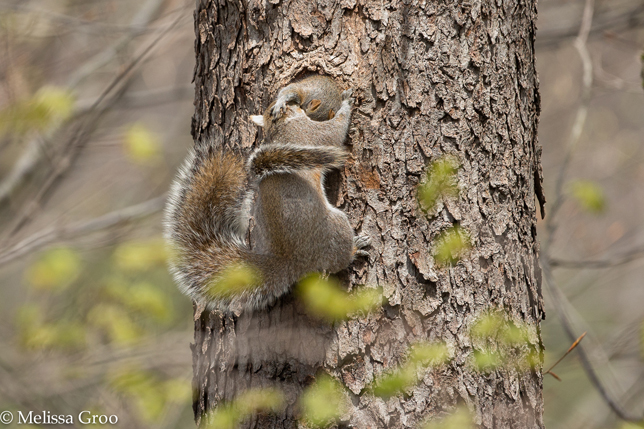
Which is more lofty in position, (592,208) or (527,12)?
(527,12)

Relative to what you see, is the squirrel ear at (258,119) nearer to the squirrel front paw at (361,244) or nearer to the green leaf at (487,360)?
the squirrel front paw at (361,244)

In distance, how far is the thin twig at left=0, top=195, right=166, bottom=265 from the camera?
351cm

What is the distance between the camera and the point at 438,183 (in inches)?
78.7

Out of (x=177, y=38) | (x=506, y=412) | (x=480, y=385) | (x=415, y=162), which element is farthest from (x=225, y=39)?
(x=177, y=38)

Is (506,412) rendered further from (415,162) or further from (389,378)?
(415,162)

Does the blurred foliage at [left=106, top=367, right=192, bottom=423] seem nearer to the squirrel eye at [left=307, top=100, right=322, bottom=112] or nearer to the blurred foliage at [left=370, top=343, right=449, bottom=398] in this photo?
the blurred foliage at [left=370, top=343, right=449, bottom=398]

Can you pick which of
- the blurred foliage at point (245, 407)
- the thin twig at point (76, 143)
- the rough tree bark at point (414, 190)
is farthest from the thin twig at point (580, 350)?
→ the thin twig at point (76, 143)

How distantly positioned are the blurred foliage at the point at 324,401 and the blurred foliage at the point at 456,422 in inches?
11.7

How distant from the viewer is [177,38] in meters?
6.08

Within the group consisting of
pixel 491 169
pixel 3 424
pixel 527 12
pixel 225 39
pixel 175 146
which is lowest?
pixel 3 424

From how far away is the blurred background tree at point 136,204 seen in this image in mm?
3518

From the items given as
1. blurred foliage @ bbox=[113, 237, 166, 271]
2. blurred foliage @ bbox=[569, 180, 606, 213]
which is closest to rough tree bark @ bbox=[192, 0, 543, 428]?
blurred foliage @ bbox=[569, 180, 606, 213]

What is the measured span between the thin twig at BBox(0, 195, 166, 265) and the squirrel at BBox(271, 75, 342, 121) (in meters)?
2.15

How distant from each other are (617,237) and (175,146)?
5.48m
